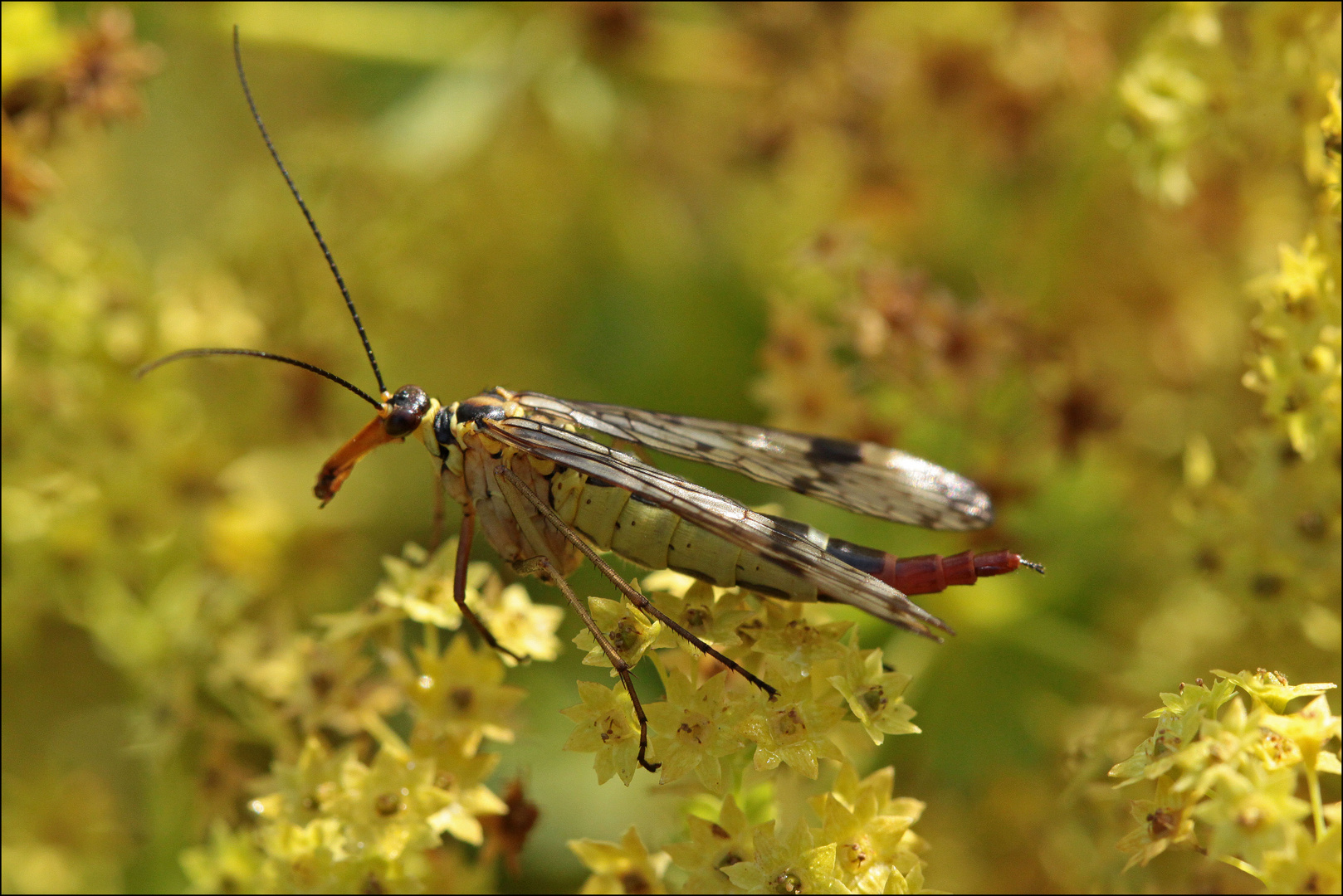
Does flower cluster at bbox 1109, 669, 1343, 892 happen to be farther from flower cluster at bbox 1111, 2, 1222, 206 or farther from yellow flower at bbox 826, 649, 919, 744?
flower cluster at bbox 1111, 2, 1222, 206

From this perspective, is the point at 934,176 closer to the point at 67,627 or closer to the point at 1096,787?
the point at 1096,787

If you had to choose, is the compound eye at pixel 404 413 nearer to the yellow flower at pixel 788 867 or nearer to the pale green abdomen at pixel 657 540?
the pale green abdomen at pixel 657 540

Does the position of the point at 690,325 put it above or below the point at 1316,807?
above

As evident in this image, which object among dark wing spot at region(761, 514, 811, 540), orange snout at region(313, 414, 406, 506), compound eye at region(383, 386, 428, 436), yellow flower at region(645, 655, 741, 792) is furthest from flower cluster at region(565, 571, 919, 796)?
orange snout at region(313, 414, 406, 506)

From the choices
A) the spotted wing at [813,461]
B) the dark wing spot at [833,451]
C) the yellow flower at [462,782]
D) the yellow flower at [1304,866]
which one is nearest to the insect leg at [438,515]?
the spotted wing at [813,461]

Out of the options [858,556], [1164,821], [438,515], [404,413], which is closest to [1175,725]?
[1164,821]

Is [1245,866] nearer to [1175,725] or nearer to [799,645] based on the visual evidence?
[1175,725]
